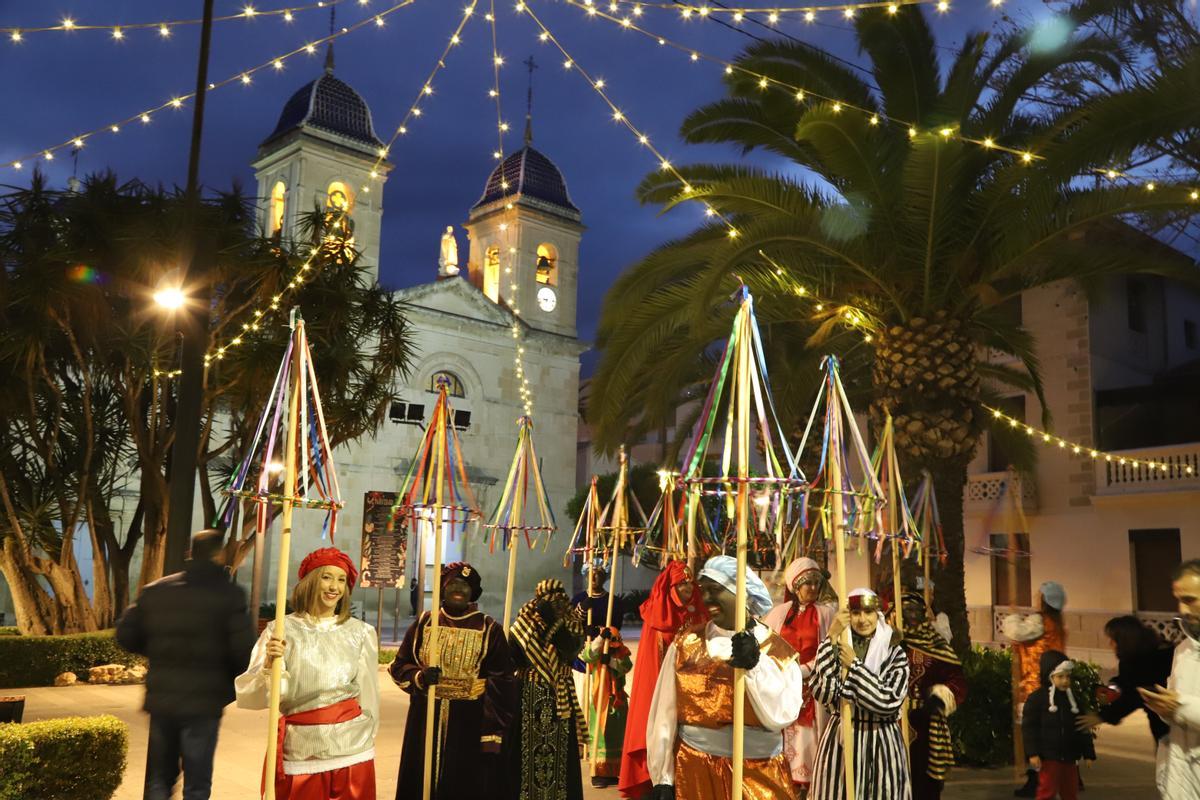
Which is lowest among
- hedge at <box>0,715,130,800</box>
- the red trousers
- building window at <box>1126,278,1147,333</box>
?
the red trousers

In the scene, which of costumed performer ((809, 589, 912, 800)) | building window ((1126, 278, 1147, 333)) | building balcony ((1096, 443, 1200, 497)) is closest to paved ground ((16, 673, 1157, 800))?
costumed performer ((809, 589, 912, 800))

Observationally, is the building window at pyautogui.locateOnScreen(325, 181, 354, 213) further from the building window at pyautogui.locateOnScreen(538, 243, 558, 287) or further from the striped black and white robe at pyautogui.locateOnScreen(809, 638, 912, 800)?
the striped black and white robe at pyautogui.locateOnScreen(809, 638, 912, 800)

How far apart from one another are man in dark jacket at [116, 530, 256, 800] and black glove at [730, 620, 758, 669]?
2.69m

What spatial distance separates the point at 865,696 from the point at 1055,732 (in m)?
3.24

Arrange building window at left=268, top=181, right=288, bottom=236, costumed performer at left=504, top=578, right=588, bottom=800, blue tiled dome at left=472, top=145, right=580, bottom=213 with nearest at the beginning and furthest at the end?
costumed performer at left=504, top=578, right=588, bottom=800
building window at left=268, top=181, right=288, bottom=236
blue tiled dome at left=472, top=145, right=580, bottom=213

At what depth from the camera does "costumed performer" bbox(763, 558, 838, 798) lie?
24.9 ft

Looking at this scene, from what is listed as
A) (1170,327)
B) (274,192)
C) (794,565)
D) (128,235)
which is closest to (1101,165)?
(794,565)

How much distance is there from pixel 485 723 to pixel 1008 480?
21.0 meters

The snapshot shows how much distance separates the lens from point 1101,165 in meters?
9.93

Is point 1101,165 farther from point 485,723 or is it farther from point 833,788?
point 485,723

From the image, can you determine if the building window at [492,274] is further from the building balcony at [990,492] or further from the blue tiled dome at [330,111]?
the building balcony at [990,492]

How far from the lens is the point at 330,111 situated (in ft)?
110

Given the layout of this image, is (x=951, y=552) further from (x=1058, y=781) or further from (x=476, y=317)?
(x=476, y=317)

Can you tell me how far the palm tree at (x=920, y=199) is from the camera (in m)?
10.2
